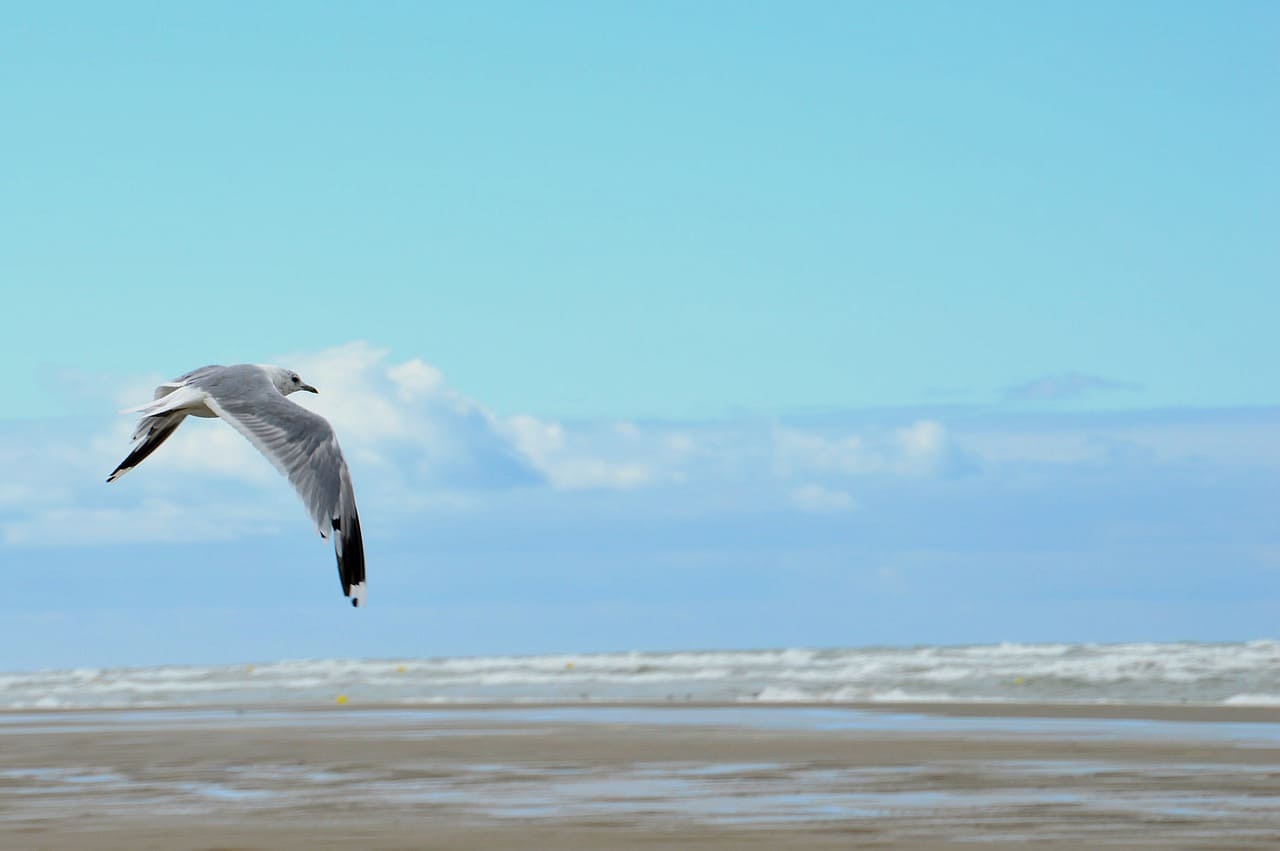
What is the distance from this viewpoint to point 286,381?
10977mm

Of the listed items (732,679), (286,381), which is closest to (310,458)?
(286,381)

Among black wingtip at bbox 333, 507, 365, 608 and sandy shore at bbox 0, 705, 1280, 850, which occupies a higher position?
black wingtip at bbox 333, 507, 365, 608

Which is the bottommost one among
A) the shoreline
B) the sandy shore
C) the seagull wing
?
the sandy shore

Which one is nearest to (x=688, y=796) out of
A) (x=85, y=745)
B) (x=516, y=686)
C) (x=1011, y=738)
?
(x=1011, y=738)

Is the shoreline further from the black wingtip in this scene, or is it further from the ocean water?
the black wingtip

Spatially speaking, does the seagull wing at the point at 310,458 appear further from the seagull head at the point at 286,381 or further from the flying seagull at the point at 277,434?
the seagull head at the point at 286,381

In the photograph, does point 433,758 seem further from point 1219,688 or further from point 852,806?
point 1219,688

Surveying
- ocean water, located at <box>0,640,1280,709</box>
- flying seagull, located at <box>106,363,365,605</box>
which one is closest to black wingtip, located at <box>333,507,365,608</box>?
flying seagull, located at <box>106,363,365,605</box>

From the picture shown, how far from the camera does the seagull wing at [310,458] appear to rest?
832 centimetres

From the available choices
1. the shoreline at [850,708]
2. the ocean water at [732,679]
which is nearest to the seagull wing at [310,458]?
the shoreline at [850,708]

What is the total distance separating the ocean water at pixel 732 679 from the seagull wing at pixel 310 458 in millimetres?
13199

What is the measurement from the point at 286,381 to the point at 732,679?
57.7 ft

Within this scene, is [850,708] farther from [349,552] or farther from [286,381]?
[349,552]

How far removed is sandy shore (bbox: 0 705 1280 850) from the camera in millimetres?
8516
